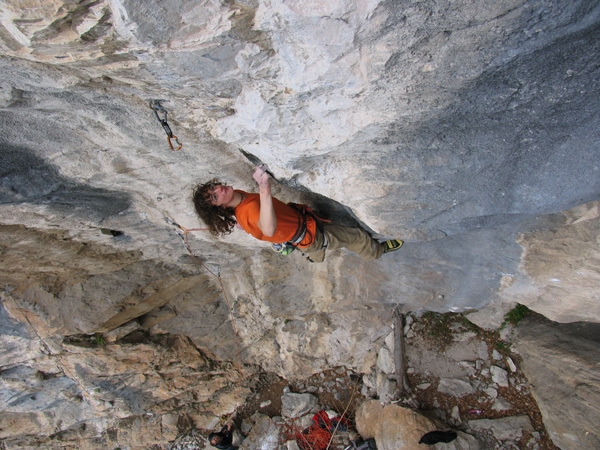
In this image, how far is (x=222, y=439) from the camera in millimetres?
6387

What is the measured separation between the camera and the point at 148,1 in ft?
4.91

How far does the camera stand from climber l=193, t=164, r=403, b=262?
272 centimetres

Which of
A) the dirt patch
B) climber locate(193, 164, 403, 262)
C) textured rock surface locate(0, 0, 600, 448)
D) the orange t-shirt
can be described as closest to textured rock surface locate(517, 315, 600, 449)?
the dirt patch

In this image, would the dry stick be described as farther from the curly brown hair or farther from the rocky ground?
the curly brown hair

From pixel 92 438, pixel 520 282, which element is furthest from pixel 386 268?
pixel 92 438

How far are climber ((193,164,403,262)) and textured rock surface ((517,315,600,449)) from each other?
2693mm

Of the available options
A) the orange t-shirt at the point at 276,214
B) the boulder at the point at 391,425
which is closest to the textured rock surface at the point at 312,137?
the orange t-shirt at the point at 276,214

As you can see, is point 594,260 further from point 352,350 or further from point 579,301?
point 352,350

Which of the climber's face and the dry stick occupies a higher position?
the climber's face

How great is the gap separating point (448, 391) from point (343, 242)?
3046 millimetres

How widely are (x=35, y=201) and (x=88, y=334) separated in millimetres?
2624

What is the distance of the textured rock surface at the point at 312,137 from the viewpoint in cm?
161

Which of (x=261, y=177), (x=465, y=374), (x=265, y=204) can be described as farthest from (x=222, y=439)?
→ (x=261, y=177)

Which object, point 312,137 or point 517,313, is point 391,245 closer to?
point 312,137
